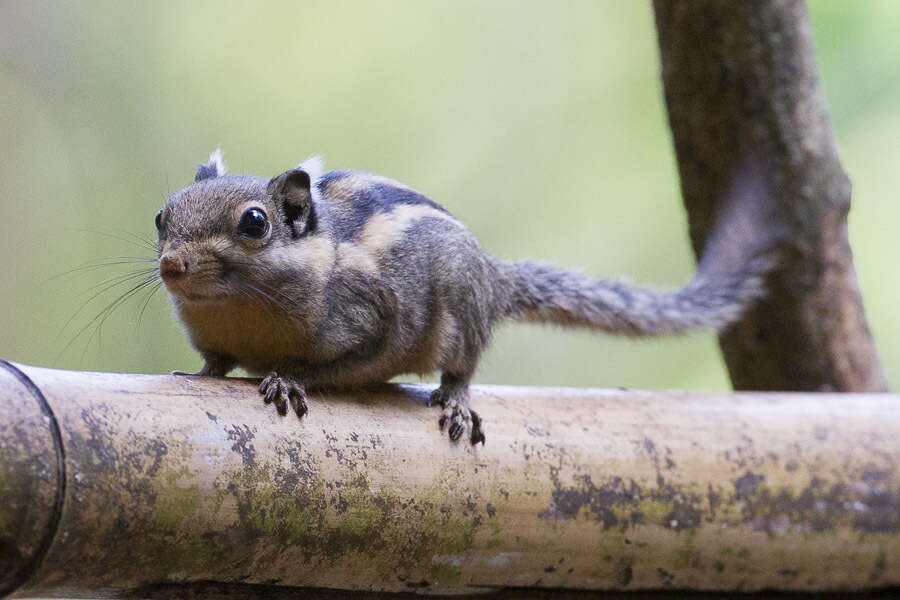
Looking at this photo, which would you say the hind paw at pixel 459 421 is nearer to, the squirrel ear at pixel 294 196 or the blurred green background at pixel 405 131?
the squirrel ear at pixel 294 196

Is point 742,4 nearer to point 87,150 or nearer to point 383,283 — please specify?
point 383,283

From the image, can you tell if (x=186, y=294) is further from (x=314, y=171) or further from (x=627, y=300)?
(x=627, y=300)

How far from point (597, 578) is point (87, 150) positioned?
2.24 metres

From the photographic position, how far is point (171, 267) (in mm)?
1514

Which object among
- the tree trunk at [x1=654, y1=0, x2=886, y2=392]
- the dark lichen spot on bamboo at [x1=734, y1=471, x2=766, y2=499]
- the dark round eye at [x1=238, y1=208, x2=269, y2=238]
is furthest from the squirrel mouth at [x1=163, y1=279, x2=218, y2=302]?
the tree trunk at [x1=654, y1=0, x2=886, y2=392]

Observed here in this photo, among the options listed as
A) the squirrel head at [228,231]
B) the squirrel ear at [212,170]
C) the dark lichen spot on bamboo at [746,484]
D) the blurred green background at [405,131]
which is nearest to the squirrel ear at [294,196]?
the squirrel head at [228,231]

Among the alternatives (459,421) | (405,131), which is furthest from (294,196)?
(405,131)

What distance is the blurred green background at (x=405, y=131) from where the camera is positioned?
299 cm

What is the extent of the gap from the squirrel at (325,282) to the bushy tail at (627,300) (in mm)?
132

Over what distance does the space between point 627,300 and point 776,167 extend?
0.58m

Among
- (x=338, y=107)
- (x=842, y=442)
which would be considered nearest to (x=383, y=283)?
(x=842, y=442)

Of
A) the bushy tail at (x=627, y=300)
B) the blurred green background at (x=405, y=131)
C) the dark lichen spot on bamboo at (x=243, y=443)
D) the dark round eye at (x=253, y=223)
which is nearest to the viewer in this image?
the dark lichen spot on bamboo at (x=243, y=443)

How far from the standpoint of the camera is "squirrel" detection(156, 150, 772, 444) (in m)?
1.60

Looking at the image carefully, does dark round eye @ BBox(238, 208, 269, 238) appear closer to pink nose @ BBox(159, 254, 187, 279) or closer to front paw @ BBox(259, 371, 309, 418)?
pink nose @ BBox(159, 254, 187, 279)
